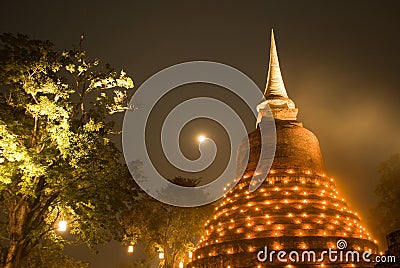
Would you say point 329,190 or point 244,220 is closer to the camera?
point 244,220

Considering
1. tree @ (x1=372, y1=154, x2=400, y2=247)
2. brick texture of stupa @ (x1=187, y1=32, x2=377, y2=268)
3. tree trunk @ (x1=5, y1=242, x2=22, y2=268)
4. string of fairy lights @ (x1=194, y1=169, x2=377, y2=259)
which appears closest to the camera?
tree trunk @ (x1=5, y1=242, x2=22, y2=268)

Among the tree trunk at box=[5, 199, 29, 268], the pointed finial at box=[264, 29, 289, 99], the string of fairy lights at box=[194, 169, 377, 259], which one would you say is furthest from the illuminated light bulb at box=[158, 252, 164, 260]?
the tree trunk at box=[5, 199, 29, 268]

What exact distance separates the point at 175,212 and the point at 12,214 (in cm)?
1472

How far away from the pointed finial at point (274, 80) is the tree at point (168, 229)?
387 inches

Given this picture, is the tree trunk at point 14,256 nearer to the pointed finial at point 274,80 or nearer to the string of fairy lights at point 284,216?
the string of fairy lights at point 284,216

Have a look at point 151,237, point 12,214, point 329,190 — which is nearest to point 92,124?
point 12,214

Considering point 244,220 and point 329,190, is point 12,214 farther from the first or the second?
point 329,190

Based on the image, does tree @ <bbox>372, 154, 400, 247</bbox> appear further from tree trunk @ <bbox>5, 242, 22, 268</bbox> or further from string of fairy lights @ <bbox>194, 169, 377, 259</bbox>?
tree trunk @ <bbox>5, 242, 22, 268</bbox>

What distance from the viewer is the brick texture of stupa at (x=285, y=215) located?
14945mm

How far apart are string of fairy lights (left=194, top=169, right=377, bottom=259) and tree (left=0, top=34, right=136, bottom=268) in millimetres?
4722

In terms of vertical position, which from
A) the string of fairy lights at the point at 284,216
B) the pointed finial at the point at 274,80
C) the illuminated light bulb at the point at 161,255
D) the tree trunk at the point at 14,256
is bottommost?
the tree trunk at the point at 14,256

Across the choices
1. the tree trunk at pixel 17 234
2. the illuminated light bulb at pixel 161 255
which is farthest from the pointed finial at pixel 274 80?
the tree trunk at pixel 17 234

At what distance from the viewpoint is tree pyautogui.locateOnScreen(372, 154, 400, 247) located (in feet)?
81.5

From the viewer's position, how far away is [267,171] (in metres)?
19.4
